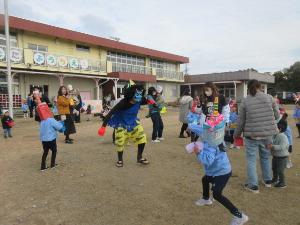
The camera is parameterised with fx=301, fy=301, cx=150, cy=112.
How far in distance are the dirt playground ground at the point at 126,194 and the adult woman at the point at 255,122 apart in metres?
0.53

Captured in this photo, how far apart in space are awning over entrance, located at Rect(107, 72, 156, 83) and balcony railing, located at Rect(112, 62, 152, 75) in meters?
0.84

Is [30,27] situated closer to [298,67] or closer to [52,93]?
[52,93]

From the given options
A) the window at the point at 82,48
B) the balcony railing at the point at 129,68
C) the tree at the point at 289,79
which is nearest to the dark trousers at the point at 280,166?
the window at the point at 82,48

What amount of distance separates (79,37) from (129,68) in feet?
20.9

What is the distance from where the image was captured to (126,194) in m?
4.61

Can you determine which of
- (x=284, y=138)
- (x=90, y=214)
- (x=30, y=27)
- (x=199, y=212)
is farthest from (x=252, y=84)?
(x=30, y=27)

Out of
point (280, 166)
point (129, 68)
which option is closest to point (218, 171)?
point (280, 166)

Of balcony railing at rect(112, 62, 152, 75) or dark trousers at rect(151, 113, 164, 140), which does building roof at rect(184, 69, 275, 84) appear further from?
dark trousers at rect(151, 113, 164, 140)

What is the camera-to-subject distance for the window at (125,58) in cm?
2844

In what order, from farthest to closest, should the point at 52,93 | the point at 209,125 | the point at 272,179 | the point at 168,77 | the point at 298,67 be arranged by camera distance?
the point at 298,67 < the point at 168,77 < the point at 52,93 < the point at 272,179 < the point at 209,125

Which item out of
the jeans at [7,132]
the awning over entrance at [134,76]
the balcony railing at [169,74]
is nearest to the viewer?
the jeans at [7,132]

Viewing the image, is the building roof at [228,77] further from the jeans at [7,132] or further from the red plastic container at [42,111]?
the red plastic container at [42,111]

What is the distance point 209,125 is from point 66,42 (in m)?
22.7

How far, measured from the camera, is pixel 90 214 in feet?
12.9
